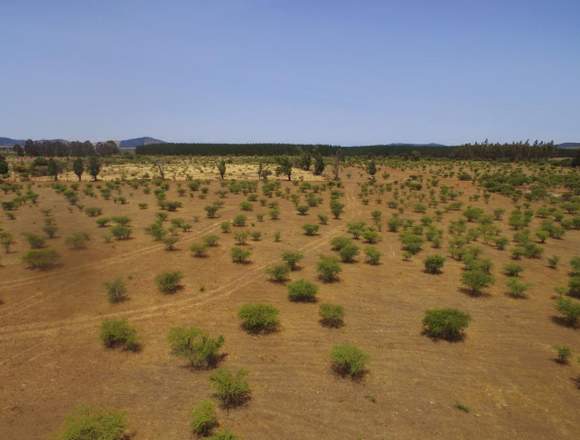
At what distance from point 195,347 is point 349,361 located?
12.7 ft

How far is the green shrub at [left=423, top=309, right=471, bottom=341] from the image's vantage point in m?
11.1

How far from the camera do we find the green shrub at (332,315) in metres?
11.8

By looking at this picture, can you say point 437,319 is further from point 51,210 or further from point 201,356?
point 51,210

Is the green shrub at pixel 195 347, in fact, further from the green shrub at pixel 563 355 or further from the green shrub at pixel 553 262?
the green shrub at pixel 553 262

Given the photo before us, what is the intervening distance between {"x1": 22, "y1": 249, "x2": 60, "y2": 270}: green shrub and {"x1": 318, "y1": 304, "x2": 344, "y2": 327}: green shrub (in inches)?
485

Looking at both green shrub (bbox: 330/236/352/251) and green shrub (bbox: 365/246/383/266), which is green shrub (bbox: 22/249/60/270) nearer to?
green shrub (bbox: 330/236/352/251)

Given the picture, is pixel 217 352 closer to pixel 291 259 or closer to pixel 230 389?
pixel 230 389

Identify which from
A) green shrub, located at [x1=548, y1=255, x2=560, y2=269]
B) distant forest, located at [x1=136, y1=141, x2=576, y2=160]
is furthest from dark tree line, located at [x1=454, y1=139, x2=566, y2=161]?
green shrub, located at [x1=548, y1=255, x2=560, y2=269]

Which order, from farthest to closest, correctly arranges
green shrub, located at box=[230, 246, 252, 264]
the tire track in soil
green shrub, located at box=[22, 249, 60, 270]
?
green shrub, located at box=[230, 246, 252, 264] → green shrub, located at box=[22, 249, 60, 270] → the tire track in soil

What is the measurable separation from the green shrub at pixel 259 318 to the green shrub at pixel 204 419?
13.0 ft

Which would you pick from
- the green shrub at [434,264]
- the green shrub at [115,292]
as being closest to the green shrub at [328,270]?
the green shrub at [434,264]

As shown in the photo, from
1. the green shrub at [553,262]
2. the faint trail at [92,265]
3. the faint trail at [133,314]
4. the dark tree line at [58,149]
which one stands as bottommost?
the green shrub at [553,262]

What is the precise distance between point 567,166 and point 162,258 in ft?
268

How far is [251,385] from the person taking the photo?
8.81 meters
